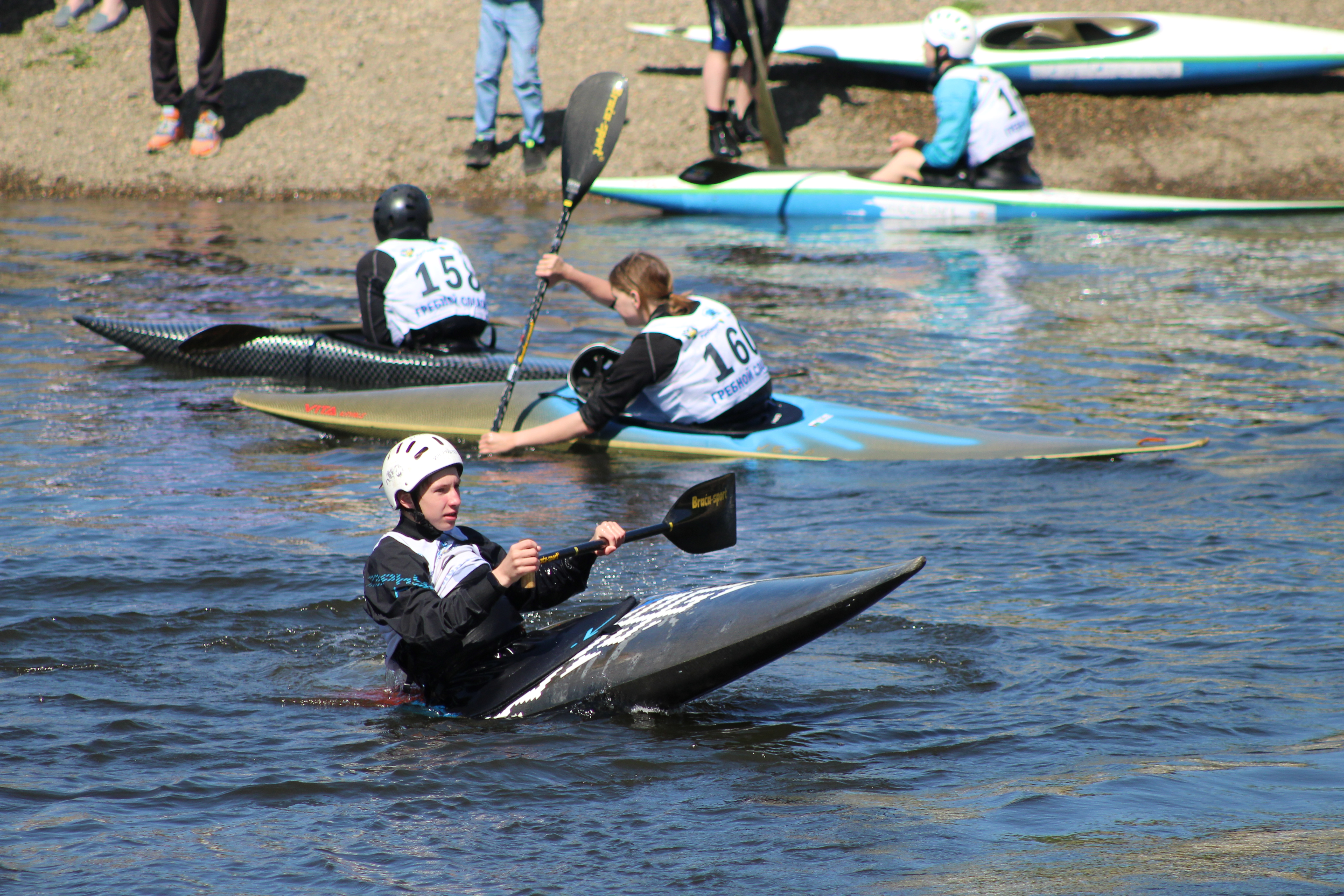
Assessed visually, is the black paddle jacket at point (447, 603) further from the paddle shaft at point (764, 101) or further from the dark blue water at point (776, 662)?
the paddle shaft at point (764, 101)

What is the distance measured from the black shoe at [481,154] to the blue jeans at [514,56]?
1.33 feet

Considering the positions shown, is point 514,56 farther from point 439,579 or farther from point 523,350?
point 439,579

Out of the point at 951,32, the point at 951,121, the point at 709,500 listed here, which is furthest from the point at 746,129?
the point at 709,500

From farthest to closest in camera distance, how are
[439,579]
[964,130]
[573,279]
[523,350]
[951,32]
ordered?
[964,130]
[951,32]
[523,350]
[573,279]
[439,579]

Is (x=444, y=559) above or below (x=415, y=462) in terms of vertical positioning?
below

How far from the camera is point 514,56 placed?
12.9 m

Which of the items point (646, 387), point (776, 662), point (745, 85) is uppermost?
point (745, 85)

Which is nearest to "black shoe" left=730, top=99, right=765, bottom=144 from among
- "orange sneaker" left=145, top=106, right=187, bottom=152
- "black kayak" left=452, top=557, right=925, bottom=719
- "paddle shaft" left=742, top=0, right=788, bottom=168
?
"paddle shaft" left=742, top=0, right=788, bottom=168

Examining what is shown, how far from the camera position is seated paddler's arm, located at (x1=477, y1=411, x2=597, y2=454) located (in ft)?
20.9

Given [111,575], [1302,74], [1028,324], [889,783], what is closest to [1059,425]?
[1028,324]

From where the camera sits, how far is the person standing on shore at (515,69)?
12.6 metres

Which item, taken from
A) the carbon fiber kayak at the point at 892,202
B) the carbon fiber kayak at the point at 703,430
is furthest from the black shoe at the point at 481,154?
the carbon fiber kayak at the point at 703,430

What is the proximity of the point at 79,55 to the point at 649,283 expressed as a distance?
11.8m

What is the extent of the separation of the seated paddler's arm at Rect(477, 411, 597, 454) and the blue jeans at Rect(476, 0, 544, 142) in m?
7.16
